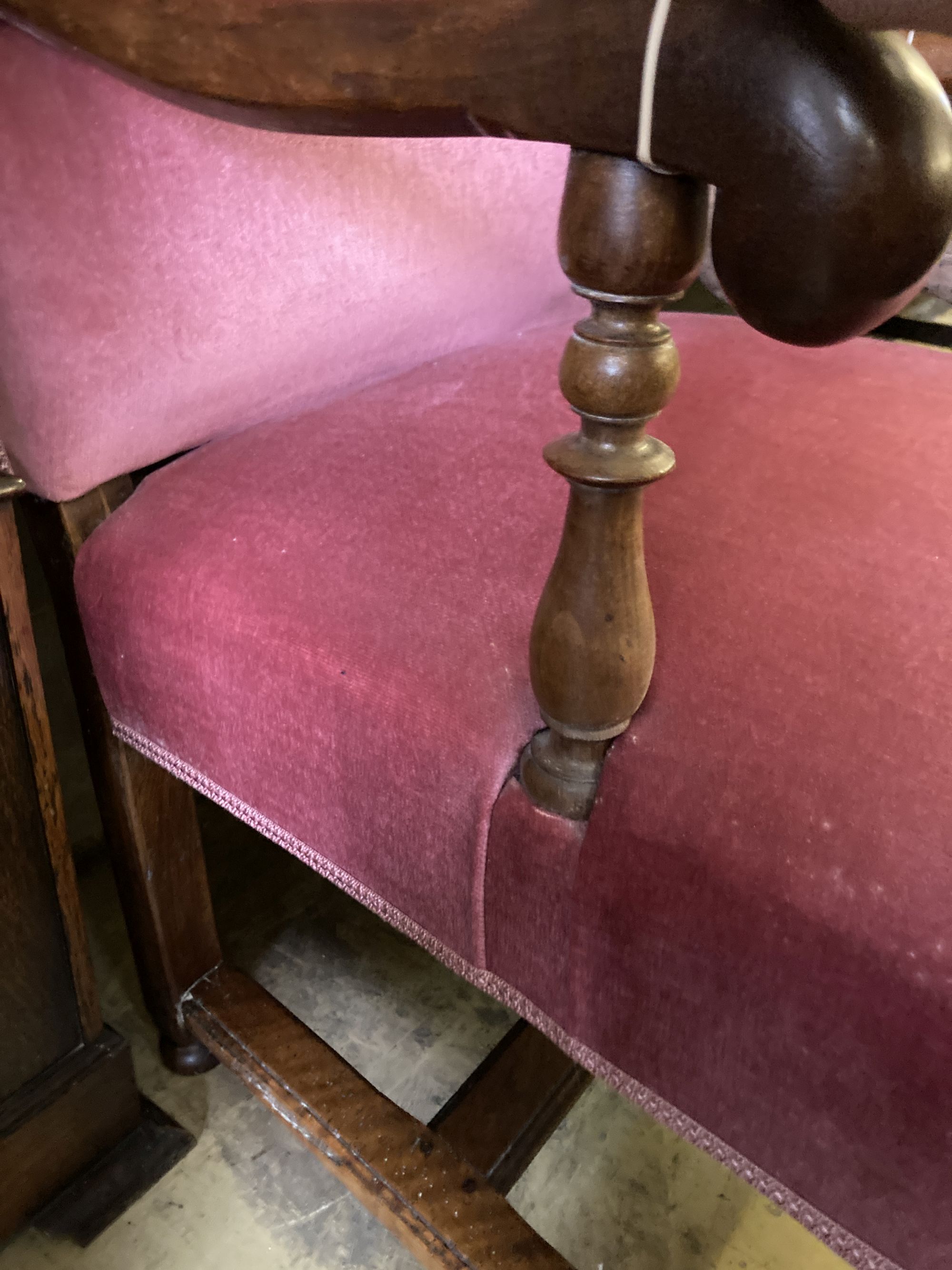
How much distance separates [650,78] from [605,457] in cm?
12

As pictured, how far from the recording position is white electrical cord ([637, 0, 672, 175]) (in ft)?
0.93

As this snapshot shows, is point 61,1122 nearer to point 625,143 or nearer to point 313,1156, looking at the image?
point 313,1156

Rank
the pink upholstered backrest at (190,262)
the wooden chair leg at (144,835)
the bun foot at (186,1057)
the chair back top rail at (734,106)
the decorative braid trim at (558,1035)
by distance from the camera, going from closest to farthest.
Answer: the chair back top rail at (734,106), the decorative braid trim at (558,1035), the pink upholstered backrest at (190,262), the wooden chair leg at (144,835), the bun foot at (186,1057)

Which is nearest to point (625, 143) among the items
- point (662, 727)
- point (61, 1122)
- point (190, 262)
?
point (662, 727)

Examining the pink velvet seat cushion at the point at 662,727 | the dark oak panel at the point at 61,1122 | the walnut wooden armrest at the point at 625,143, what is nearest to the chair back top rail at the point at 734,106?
the walnut wooden armrest at the point at 625,143

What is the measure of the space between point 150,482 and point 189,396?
0.06 metres

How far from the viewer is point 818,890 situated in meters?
0.37

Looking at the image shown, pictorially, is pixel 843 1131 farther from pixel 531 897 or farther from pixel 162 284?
pixel 162 284

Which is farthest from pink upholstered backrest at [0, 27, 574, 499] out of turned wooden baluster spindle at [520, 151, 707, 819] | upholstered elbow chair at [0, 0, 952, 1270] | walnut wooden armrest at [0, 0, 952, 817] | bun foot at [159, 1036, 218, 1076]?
bun foot at [159, 1036, 218, 1076]

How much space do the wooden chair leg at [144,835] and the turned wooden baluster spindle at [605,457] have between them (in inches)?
15.1

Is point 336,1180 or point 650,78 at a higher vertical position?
point 650,78

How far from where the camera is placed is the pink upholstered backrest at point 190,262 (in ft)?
1.80

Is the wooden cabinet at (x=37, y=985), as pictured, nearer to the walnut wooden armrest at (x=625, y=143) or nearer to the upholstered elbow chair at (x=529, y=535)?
the upholstered elbow chair at (x=529, y=535)

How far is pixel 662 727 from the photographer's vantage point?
1.41 feet
